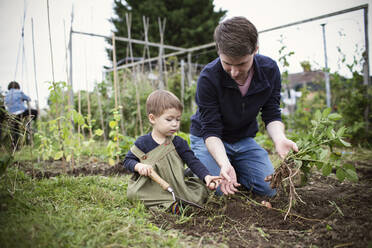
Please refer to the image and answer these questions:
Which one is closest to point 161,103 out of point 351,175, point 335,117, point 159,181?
point 159,181

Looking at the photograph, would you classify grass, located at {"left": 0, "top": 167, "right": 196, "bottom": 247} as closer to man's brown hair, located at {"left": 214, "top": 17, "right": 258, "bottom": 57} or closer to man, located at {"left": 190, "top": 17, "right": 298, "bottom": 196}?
man, located at {"left": 190, "top": 17, "right": 298, "bottom": 196}

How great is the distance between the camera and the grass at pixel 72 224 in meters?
1.26

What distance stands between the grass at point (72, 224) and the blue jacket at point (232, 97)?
97 cm

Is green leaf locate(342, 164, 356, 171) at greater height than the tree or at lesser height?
lesser

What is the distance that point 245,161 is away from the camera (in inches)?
104

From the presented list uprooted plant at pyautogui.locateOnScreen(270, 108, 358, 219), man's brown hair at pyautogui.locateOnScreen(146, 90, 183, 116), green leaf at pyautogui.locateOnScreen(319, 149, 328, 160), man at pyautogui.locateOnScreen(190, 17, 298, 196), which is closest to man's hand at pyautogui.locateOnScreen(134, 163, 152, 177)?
man's brown hair at pyautogui.locateOnScreen(146, 90, 183, 116)

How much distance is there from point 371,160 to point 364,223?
8.14ft

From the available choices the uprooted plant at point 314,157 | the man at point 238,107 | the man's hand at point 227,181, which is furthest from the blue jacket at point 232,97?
the uprooted plant at point 314,157

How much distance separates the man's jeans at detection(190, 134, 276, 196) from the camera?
99.0 inches

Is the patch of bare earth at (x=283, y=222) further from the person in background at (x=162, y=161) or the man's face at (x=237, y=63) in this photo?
the man's face at (x=237, y=63)

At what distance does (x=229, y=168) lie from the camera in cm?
196

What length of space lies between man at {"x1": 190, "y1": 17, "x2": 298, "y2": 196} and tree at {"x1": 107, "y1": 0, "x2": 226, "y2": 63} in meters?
12.8

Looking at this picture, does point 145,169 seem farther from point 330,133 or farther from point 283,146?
point 330,133

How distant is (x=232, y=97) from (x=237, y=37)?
2.25 feet
